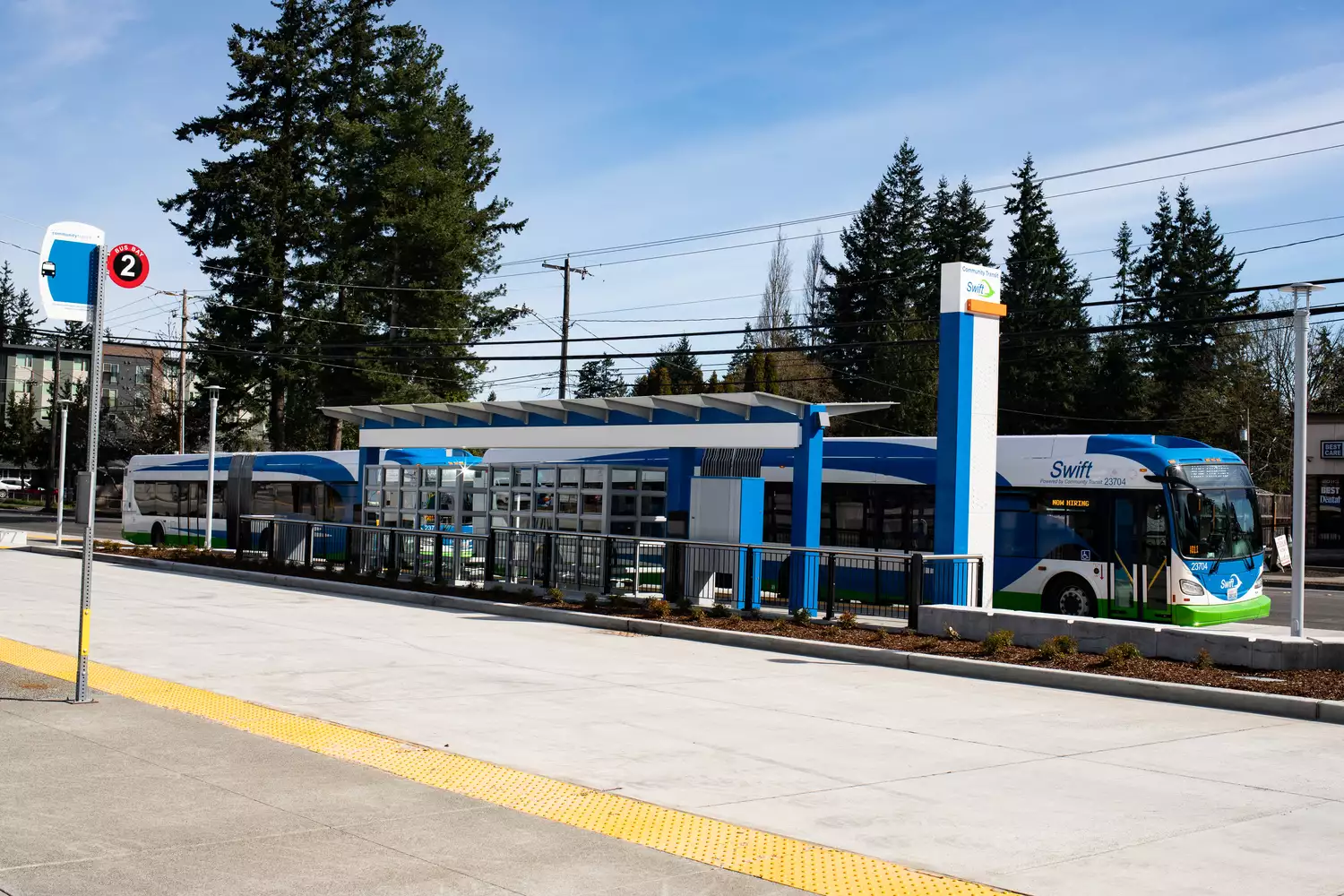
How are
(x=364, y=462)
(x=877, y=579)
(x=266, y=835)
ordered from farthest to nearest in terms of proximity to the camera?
(x=364, y=462)
(x=877, y=579)
(x=266, y=835)

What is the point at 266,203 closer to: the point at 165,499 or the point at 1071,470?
the point at 165,499

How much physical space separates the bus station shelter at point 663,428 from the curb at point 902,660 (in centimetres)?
249

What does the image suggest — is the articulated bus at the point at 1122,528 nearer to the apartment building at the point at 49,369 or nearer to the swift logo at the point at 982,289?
the swift logo at the point at 982,289

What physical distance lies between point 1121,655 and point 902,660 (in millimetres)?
2567

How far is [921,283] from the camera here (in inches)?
2758

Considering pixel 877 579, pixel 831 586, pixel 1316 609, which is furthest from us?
pixel 1316 609

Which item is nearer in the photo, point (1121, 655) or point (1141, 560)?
point (1121, 655)

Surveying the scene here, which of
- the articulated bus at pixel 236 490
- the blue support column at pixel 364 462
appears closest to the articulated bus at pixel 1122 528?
the blue support column at pixel 364 462

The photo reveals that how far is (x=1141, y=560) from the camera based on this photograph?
64.2ft

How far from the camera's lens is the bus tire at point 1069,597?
20.2 m

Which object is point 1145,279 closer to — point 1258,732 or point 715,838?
point 1258,732

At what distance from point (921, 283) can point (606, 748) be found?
6348 cm

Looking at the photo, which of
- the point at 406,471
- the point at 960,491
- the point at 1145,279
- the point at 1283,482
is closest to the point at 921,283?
the point at 1145,279

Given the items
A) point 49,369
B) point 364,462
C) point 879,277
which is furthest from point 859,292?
point 49,369
